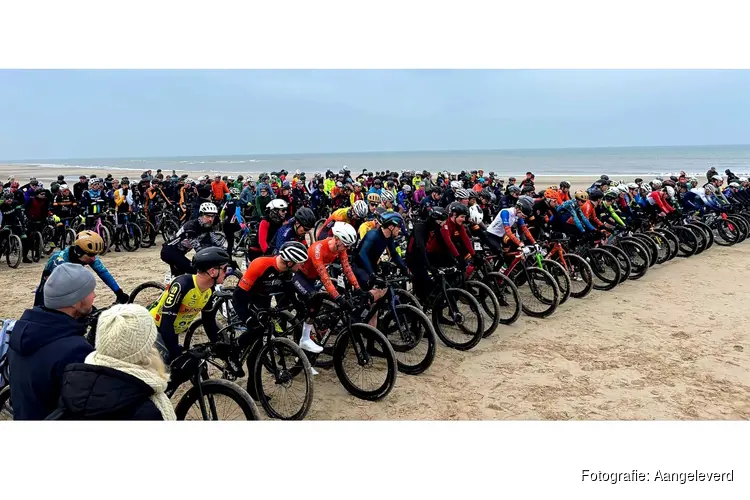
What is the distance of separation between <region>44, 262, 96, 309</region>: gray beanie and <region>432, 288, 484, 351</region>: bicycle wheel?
14.2 feet

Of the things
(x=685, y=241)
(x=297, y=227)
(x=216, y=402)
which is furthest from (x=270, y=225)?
(x=685, y=241)

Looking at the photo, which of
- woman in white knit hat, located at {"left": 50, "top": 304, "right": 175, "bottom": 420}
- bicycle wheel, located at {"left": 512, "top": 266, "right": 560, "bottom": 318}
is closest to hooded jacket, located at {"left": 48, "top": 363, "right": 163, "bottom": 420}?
woman in white knit hat, located at {"left": 50, "top": 304, "right": 175, "bottom": 420}

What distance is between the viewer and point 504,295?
7.59 meters

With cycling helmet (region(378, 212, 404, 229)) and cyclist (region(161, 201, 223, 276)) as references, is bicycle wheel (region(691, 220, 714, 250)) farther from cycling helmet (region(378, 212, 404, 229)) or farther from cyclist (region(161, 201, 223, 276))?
cyclist (region(161, 201, 223, 276))

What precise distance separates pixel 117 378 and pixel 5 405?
241 centimetres

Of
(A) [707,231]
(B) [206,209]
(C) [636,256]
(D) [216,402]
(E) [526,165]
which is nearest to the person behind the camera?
(D) [216,402]

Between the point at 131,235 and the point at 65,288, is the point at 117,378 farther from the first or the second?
the point at 131,235

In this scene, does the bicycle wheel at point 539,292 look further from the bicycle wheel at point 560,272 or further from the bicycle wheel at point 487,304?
the bicycle wheel at point 487,304

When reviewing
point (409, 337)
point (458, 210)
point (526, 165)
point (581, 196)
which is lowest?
point (409, 337)

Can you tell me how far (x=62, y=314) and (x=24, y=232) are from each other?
10.9 metres

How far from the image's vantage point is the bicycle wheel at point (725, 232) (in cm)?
1303

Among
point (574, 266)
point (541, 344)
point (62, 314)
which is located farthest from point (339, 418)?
point (574, 266)

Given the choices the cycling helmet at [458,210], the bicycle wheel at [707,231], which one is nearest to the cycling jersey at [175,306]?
the cycling helmet at [458,210]

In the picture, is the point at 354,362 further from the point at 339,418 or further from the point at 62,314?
the point at 62,314
